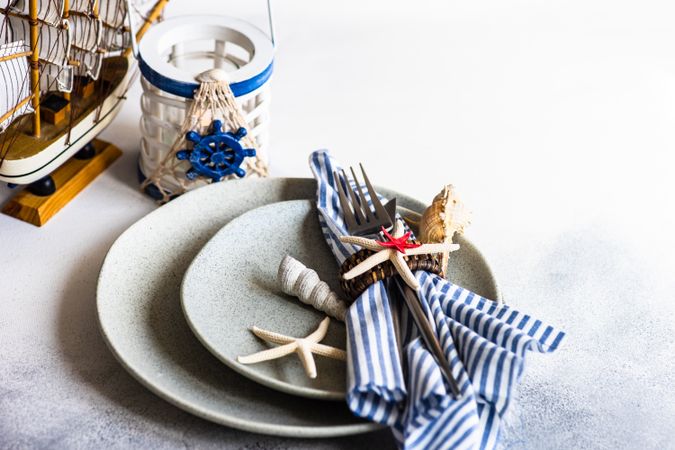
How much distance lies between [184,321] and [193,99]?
0.86 ft

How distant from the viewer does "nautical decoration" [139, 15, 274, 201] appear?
924 mm

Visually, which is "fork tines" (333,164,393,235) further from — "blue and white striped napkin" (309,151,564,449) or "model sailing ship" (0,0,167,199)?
"model sailing ship" (0,0,167,199)

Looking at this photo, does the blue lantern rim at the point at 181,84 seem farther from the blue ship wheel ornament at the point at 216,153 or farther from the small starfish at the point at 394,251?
the small starfish at the point at 394,251

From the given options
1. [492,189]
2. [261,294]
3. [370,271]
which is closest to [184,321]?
[261,294]

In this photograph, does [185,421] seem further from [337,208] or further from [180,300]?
[337,208]

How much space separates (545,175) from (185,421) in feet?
2.01

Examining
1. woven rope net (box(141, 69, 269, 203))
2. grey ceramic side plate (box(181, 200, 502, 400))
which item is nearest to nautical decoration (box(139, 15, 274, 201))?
woven rope net (box(141, 69, 269, 203))

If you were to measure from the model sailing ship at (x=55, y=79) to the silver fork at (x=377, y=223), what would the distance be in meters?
0.30

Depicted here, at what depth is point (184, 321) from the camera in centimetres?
80

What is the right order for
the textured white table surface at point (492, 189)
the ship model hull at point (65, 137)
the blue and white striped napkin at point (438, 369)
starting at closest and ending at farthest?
the blue and white striped napkin at point (438, 369)
the textured white table surface at point (492, 189)
the ship model hull at point (65, 137)

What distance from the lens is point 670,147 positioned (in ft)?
4.00

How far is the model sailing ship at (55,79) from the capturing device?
0.87 meters

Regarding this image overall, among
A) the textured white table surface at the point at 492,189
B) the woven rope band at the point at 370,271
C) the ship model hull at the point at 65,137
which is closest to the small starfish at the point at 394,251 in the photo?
the woven rope band at the point at 370,271

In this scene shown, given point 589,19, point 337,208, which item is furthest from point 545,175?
point 589,19
